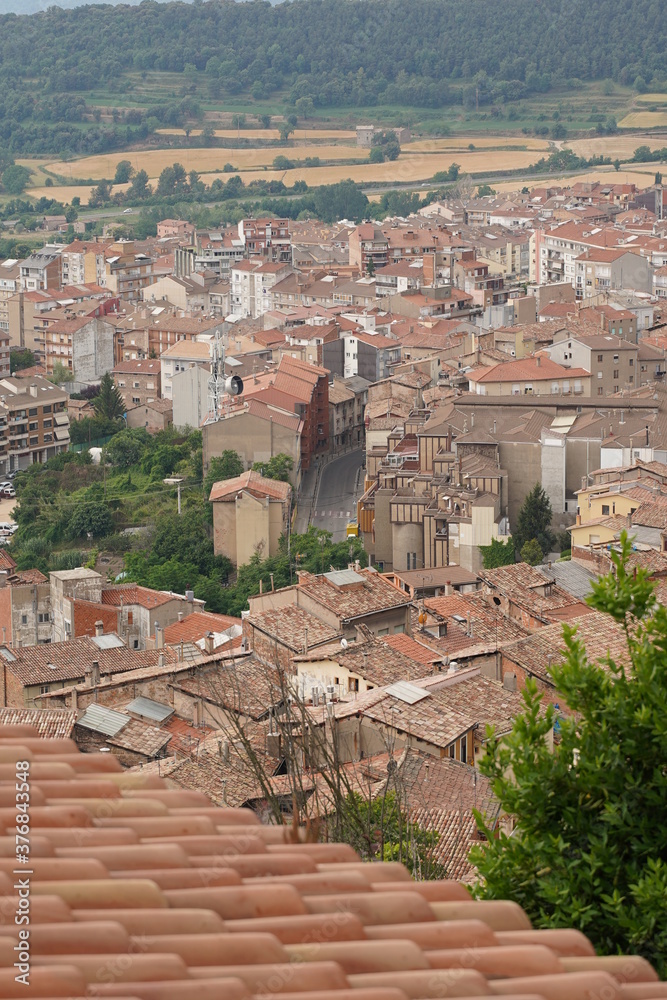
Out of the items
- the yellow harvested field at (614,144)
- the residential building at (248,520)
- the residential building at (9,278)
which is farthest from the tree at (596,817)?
the yellow harvested field at (614,144)

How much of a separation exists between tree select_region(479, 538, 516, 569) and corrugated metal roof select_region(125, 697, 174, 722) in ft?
27.3

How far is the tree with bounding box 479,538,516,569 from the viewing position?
18688 millimetres

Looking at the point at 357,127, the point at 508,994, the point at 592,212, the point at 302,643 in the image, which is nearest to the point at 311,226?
the point at 592,212

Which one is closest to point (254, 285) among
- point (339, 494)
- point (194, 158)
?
point (339, 494)

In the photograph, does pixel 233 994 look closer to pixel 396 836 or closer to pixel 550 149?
pixel 396 836

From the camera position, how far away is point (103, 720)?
1012cm

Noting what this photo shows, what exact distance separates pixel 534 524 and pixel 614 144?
48262 mm

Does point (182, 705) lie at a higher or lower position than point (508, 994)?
lower

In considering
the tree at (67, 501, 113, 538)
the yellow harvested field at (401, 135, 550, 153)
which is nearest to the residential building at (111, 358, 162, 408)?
the tree at (67, 501, 113, 538)

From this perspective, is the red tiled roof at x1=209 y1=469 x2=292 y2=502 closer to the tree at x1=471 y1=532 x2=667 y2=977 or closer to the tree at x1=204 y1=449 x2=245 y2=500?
the tree at x1=204 y1=449 x2=245 y2=500

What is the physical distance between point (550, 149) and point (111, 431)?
3798 cm

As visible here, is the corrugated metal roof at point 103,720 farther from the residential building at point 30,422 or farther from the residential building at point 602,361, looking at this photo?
the residential building at point 30,422

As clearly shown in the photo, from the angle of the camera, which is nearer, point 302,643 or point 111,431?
point 302,643

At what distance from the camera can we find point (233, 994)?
2.06 m
